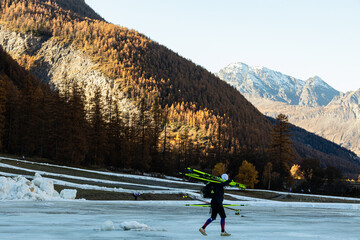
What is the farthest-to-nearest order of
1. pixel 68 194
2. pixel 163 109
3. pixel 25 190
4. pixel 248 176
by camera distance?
pixel 163 109, pixel 248 176, pixel 68 194, pixel 25 190

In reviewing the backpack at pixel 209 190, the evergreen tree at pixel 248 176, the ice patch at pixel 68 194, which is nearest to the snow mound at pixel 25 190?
the ice patch at pixel 68 194

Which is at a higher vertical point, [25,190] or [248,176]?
[248,176]

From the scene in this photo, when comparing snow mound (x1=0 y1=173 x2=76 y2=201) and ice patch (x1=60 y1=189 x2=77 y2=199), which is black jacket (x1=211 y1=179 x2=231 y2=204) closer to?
snow mound (x1=0 y1=173 x2=76 y2=201)

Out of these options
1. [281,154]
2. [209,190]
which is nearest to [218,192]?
[209,190]

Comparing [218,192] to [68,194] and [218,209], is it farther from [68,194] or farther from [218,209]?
[68,194]

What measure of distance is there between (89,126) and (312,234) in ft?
258

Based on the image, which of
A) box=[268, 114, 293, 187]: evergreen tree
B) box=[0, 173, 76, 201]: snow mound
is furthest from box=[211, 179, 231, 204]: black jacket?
box=[268, 114, 293, 187]: evergreen tree

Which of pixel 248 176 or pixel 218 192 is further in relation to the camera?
pixel 248 176

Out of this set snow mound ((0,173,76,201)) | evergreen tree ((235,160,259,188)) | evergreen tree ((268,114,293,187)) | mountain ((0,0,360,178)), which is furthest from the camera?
mountain ((0,0,360,178))

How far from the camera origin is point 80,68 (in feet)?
630

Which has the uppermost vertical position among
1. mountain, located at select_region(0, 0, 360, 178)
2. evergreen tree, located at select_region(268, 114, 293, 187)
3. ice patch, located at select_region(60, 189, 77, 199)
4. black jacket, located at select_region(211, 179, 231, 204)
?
mountain, located at select_region(0, 0, 360, 178)

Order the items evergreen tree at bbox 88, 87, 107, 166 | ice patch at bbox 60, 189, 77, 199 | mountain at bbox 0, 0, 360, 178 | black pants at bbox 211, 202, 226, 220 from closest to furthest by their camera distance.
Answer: black pants at bbox 211, 202, 226, 220, ice patch at bbox 60, 189, 77, 199, evergreen tree at bbox 88, 87, 107, 166, mountain at bbox 0, 0, 360, 178

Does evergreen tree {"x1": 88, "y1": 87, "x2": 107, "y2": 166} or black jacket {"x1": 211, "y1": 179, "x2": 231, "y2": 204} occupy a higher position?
evergreen tree {"x1": 88, "y1": 87, "x2": 107, "y2": 166}

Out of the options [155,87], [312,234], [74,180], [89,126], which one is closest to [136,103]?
[155,87]
